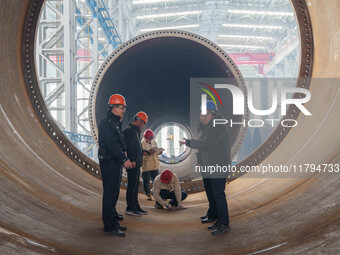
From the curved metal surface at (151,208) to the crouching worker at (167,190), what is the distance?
0.72 feet

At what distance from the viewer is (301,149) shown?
383cm

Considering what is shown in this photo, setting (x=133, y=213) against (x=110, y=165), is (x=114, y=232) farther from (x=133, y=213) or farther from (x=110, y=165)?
(x=133, y=213)

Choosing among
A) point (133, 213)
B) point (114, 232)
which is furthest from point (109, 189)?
point (133, 213)

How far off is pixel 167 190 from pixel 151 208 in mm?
342

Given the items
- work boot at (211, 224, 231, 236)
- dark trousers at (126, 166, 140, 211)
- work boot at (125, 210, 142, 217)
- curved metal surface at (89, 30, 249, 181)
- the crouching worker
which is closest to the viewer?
work boot at (211, 224, 231, 236)

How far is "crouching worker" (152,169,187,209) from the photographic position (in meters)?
5.01

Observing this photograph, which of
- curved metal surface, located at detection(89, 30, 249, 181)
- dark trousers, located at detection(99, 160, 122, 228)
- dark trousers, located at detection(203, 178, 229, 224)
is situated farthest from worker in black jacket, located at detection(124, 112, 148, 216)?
dark trousers, located at detection(203, 178, 229, 224)

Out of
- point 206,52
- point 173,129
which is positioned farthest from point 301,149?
point 173,129

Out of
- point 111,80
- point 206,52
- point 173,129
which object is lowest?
point 173,129

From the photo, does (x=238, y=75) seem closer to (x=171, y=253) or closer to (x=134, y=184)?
(x=134, y=184)

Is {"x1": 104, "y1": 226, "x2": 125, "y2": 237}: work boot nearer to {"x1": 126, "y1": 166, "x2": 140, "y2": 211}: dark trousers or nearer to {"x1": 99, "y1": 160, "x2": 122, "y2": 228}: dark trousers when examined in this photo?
{"x1": 99, "y1": 160, "x2": 122, "y2": 228}: dark trousers

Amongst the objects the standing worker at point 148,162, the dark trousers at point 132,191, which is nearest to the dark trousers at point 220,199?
the dark trousers at point 132,191

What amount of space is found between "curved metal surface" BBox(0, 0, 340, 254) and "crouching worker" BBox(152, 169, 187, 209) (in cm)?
22

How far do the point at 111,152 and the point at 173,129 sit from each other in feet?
93.5
